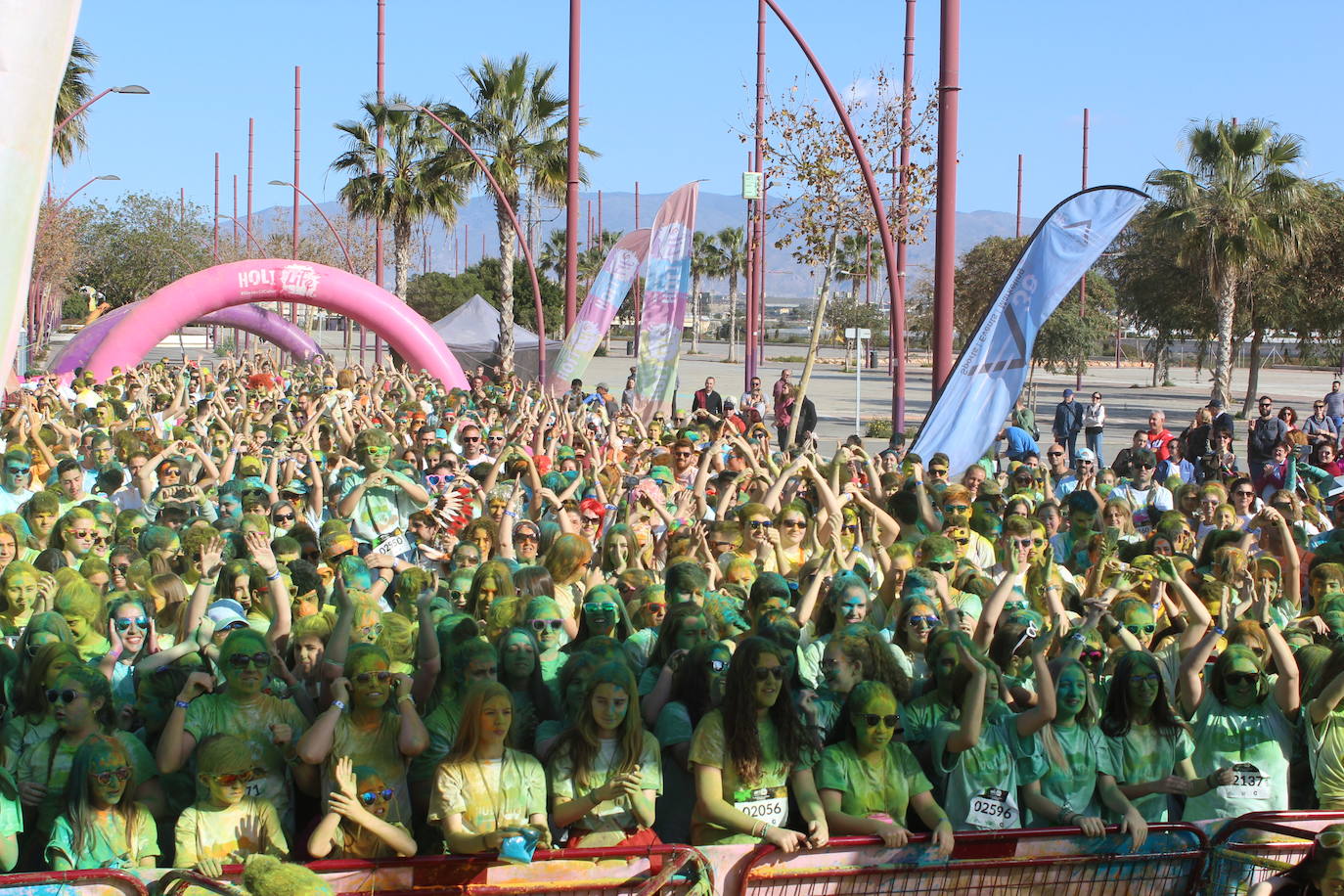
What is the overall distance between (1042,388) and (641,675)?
43.0m

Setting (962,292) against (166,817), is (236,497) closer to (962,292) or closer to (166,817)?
(166,817)

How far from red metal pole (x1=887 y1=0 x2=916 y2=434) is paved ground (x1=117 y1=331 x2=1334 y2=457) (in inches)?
161

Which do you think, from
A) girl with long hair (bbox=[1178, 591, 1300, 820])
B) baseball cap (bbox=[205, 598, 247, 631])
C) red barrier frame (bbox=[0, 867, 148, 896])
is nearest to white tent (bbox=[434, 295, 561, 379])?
baseball cap (bbox=[205, 598, 247, 631])

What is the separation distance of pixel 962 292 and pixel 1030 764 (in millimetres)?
39602

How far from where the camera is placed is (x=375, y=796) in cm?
482

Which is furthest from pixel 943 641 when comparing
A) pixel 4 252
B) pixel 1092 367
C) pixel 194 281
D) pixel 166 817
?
pixel 1092 367

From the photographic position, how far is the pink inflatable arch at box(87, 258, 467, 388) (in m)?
25.6

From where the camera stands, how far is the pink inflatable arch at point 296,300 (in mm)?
25594

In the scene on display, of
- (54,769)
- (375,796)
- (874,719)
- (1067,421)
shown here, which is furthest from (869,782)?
(1067,421)

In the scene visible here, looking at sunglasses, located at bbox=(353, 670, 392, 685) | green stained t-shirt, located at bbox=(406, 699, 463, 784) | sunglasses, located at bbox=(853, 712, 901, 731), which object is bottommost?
green stained t-shirt, located at bbox=(406, 699, 463, 784)

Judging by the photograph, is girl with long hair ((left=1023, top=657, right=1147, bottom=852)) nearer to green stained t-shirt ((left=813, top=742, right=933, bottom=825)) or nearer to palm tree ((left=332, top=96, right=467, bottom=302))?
green stained t-shirt ((left=813, top=742, right=933, bottom=825))

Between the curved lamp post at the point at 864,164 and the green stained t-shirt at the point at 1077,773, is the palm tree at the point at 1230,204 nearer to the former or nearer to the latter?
the curved lamp post at the point at 864,164

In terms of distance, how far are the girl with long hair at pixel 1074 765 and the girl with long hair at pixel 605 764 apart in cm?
136

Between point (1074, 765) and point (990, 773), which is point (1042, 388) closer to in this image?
point (1074, 765)
